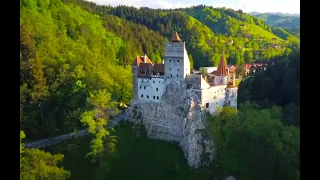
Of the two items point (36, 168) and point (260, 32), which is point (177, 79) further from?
point (260, 32)

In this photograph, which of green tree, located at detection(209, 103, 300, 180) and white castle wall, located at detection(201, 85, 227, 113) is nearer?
green tree, located at detection(209, 103, 300, 180)

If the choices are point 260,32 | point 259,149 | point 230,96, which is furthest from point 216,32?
point 259,149

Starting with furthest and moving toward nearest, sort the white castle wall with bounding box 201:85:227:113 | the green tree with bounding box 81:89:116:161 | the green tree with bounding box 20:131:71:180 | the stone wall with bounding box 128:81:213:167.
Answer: the white castle wall with bounding box 201:85:227:113 → the stone wall with bounding box 128:81:213:167 → the green tree with bounding box 81:89:116:161 → the green tree with bounding box 20:131:71:180

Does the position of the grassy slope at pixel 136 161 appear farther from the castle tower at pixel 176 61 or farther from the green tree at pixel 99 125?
the castle tower at pixel 176 61

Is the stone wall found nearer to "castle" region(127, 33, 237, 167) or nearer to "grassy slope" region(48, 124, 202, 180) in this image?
"castle" region(127, 33, 237, 167)

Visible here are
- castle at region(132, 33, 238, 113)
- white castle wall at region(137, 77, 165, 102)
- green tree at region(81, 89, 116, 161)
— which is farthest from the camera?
white castle wall at region(137, 77, 165, 102)

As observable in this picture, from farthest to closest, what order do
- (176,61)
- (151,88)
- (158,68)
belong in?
(158,68) → (151,88) → (176,61)

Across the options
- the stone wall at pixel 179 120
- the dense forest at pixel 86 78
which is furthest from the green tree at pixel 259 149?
the stone wall at pixel 179 120

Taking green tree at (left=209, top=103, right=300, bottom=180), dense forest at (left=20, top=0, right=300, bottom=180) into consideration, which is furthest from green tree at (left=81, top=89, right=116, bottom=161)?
green tree at (left=209, top=103, right=300, bottom=180)

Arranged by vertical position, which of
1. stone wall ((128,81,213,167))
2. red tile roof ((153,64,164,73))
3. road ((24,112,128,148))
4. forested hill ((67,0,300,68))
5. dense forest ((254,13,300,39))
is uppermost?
dense forest ((254,13,300,39))
